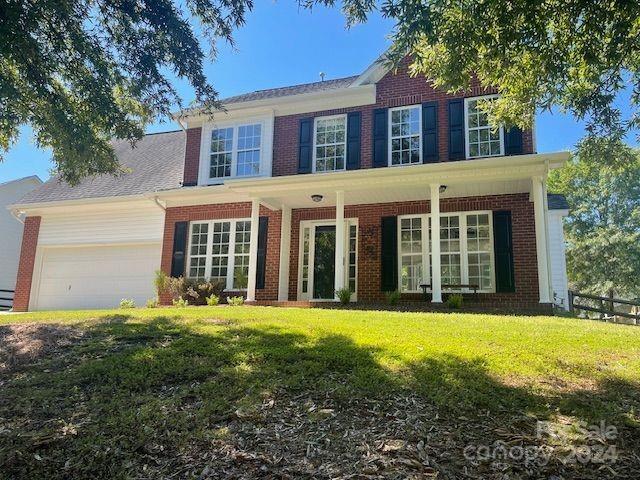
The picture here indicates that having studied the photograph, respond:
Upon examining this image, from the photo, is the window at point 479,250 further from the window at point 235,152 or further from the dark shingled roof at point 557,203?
the window at point 235,152

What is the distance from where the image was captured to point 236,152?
15.1 metres

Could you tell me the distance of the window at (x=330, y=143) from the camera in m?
14.0

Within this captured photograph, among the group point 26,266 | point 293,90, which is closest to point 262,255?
point 293,90

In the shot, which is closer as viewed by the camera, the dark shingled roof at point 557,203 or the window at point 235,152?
the dark shingled roof at point 557,203

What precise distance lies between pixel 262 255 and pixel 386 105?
536 cm

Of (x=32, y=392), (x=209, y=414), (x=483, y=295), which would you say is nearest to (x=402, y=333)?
(x=209, y=414)

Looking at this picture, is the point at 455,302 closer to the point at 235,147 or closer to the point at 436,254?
the point at 436,254

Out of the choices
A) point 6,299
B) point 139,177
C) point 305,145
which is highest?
point 305,145

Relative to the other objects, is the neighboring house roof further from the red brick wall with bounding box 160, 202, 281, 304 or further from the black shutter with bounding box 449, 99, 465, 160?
the black shutter with bounding box 449, 99, 465, 160

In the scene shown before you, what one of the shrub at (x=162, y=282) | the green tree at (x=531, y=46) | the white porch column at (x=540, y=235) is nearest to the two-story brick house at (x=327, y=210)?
the white porch column at (x=540, y=235)

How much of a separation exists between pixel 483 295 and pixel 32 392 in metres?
9.53

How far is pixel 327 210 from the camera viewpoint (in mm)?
13852

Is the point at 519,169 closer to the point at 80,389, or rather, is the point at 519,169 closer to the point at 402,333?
the point at 402,333

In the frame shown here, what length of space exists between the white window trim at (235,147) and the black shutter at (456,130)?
5.11 m
